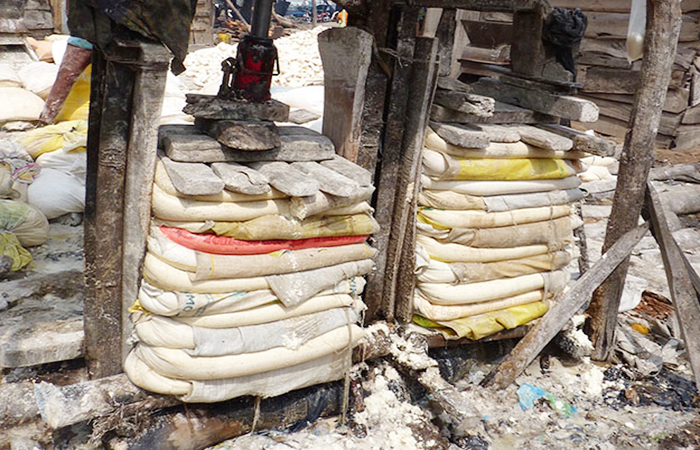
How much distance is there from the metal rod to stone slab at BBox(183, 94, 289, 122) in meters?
0.31

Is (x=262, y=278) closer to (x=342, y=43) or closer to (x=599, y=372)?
(x=342, y=43)

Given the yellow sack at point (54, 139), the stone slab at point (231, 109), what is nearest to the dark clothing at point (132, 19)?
the stone slab at point (231, 109)

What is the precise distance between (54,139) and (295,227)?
3.90m

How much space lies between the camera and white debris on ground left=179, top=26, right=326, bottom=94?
32.8 ft

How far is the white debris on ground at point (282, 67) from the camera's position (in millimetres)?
10000

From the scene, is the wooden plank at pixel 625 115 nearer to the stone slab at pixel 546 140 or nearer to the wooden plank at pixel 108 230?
the stone slab at pixel 546 140

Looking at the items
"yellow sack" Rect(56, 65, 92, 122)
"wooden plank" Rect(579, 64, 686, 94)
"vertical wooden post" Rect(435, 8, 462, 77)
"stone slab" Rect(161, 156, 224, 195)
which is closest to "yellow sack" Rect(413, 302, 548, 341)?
"vertical wooden post" Rect(435, 8, 462, 77)

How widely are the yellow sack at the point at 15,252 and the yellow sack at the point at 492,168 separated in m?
2.65

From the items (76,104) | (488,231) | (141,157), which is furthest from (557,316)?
(76,104)

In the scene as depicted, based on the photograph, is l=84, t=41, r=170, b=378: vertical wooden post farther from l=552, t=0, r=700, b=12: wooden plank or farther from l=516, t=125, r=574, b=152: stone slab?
l=552, t=0, r=700, b=12: wooden plank

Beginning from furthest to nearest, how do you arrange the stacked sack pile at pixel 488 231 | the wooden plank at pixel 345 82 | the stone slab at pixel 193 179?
the stacked sack pile at pixel 488 231 → the wooden plank at pixel 345 82 → the stone slab at pixel 193 179

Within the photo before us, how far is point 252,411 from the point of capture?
115 inches

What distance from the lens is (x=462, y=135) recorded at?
319cm

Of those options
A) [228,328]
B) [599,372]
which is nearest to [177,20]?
[228,328]
